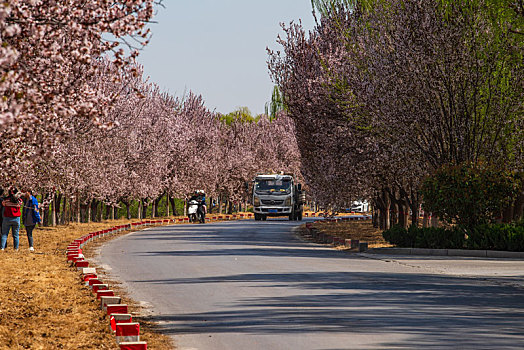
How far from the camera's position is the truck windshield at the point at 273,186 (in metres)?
56.0

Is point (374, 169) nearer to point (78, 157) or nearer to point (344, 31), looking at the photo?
point (344, 31)

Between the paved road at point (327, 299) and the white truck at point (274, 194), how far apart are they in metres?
32.3

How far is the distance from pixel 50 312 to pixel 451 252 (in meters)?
14.3

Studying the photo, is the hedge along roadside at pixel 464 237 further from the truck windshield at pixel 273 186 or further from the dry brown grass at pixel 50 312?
the truck windshield at pixel 273 186

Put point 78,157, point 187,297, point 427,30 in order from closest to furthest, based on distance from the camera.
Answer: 1. point 187,297
2. point 427,30
3. point 78,157

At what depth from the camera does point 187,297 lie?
44.9 ft

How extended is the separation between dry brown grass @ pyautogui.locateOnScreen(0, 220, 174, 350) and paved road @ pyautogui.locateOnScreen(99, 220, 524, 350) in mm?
845

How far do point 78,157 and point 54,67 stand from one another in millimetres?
23080

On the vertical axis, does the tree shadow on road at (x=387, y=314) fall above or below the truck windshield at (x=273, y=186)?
below

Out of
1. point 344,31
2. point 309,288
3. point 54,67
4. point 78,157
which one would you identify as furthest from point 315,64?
point 54,67

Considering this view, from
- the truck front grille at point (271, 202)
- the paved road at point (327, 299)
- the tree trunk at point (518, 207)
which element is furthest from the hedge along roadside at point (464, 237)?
the truck front grille at point (271, 202)

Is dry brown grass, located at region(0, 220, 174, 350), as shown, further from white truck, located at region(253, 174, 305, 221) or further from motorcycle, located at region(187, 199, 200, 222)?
white truck, located at region(253, 174, 305, 221)

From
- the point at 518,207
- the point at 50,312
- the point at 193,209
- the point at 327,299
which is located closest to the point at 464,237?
the point at 518,207

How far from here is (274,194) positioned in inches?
2206
